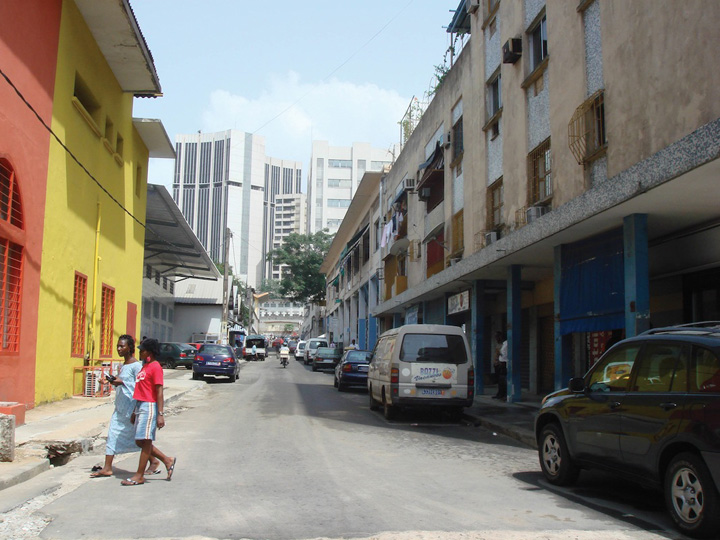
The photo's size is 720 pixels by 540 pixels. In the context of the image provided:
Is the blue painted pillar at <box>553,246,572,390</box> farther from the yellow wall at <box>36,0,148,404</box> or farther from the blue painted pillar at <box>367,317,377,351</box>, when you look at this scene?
the blue painted pillar at <box>367,317,377,351</box>

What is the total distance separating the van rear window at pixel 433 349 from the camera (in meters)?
13.6

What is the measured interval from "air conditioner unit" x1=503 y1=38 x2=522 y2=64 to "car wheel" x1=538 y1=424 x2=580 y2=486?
38.3 feet

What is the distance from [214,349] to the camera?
27.7 metres

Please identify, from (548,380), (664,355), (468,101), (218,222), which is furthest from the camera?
(218,222)

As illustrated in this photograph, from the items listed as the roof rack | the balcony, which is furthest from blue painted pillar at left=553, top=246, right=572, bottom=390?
the balcony

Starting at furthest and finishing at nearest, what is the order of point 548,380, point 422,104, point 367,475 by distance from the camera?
1. point 422,104
2. point 548,380
3. point 367,475

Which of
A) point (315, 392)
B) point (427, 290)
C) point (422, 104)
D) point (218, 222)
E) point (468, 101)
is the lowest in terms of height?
point (315, 392)

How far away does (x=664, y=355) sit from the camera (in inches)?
243

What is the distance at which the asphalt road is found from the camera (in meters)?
5.45

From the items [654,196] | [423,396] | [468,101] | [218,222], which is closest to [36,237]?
[423,396]

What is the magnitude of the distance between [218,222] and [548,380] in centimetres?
14360

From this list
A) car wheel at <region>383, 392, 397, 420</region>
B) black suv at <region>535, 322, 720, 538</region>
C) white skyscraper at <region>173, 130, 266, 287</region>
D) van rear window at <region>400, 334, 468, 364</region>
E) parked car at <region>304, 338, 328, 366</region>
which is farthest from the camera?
white skyscraper at <region>173, 130, 266, 287</region>

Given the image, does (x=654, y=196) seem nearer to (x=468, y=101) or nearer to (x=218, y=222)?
(x=468, y=101)

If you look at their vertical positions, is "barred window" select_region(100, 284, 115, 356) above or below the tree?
below
